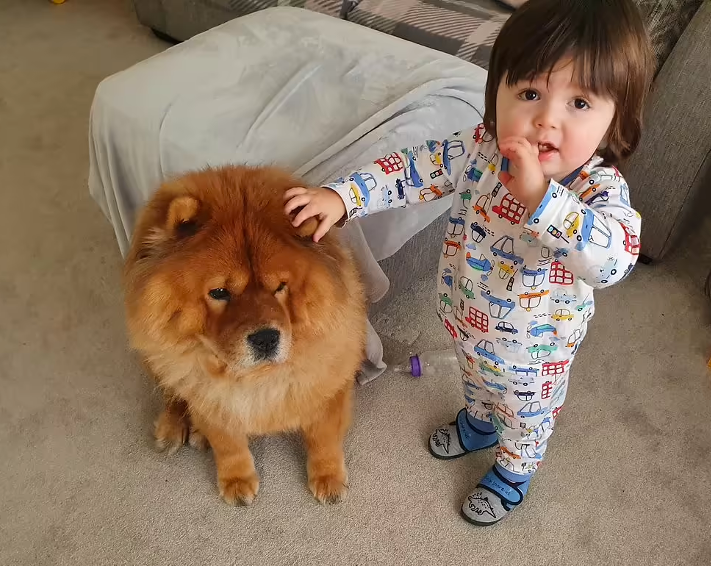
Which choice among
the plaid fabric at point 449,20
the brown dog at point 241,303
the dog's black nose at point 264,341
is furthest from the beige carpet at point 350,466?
the plaid fabric at point 449,20

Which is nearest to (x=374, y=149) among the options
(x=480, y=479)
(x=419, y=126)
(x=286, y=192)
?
(x=419, y=126)

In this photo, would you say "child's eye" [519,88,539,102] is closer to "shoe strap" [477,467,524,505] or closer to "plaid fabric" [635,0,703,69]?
"shoe strap" [477,467,524,505]

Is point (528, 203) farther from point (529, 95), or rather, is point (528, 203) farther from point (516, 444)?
point (516, 444)

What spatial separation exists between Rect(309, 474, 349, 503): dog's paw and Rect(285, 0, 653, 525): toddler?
28cm

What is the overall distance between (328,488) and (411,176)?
27.7 inches

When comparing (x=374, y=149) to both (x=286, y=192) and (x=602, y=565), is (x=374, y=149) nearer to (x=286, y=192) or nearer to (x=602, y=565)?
(x=286, y=192)

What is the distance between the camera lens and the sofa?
4.56 ft

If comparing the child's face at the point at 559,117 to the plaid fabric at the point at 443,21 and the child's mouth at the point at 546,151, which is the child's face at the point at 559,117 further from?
the plaid fabric at the point at 443,21

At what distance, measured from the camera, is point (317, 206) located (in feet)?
3.28

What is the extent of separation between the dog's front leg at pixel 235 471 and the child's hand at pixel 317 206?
542 mm

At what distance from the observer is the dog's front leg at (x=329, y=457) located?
4.28 feet

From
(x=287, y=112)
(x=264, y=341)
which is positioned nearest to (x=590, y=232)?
(x=264, y=341)

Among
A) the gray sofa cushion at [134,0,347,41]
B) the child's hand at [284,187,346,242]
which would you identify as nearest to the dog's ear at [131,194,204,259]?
the child's hand at [284,187,346,242]

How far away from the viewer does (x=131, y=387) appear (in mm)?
1564
